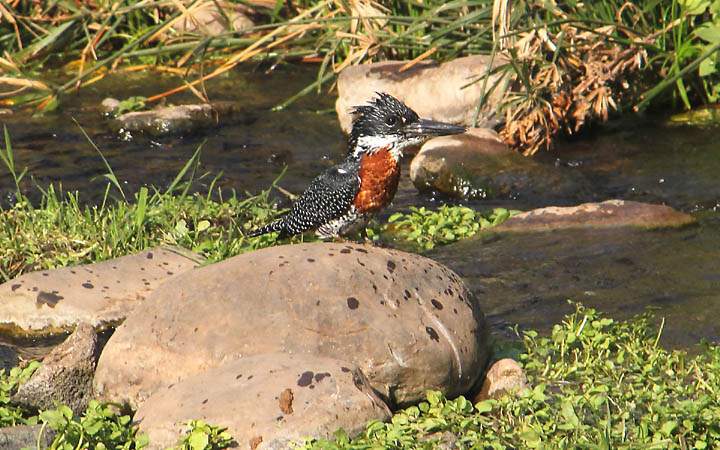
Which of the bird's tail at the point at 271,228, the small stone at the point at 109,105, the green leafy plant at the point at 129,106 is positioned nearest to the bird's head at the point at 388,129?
the bird's tail at the point at 271,228

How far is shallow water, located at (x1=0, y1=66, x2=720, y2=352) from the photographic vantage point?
5.61 metres

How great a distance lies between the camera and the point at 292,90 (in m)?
9.73

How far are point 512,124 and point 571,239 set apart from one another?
69.3 inches

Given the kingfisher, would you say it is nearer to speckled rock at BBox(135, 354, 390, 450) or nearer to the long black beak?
the long black beak

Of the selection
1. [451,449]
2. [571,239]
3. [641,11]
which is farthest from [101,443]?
[641,11]

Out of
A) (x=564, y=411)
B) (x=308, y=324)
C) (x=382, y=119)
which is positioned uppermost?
(x=382, y=119)

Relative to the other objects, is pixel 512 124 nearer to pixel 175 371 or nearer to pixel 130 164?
pixel 130 164

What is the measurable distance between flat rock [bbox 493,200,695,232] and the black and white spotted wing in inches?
44.5

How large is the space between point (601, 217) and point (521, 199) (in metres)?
0.98

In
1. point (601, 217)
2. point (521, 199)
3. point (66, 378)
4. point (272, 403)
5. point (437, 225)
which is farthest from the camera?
point (521, 199)

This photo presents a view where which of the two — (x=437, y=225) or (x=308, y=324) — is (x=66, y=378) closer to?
(x=308, y=324)

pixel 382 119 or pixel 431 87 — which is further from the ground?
pixel 382 119

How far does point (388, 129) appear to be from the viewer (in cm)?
616

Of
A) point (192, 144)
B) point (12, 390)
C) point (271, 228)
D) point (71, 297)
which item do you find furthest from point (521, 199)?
point (12, 390)
